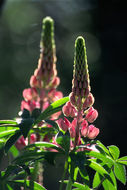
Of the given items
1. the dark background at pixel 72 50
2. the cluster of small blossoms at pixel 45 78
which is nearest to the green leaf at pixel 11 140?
the cluster of small blossoms at pixel 45 78

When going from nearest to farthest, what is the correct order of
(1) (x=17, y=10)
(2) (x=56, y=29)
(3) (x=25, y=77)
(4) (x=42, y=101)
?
(4) (x=42, y=101)
(3) (x=25, y=77)
(2) (x=56, y=29)
(1) (x=17, y=10)

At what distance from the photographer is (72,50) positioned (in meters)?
6.25

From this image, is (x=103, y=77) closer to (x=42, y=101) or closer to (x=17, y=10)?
(x=17, y=10)

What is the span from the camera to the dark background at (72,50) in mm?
5191

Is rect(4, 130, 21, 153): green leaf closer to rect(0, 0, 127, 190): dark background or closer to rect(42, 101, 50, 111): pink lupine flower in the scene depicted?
rect(42, 101, 50, 111): pink lupine flower

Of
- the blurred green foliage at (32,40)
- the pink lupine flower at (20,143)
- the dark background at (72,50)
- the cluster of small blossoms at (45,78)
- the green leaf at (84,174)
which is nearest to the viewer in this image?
the green leaf at (84,174)

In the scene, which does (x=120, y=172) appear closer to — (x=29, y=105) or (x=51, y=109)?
(x=51, y=109)

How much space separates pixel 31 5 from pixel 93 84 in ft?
12.4

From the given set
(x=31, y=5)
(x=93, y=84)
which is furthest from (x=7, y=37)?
(x=93, y=84)

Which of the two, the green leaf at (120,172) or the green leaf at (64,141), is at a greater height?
the green leaf at (64,141)

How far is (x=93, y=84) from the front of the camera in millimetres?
5211

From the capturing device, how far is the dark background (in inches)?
204

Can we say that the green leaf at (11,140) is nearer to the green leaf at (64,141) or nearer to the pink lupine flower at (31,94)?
the green leaf at (64,141)

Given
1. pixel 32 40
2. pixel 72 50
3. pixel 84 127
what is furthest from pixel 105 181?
pixel 32 40
